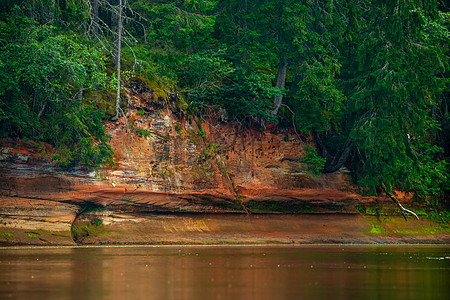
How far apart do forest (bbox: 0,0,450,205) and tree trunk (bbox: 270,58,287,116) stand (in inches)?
2.4

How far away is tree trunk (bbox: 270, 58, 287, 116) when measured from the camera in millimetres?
33531

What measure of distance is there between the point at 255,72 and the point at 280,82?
2.02 metres

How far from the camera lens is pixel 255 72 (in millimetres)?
32406

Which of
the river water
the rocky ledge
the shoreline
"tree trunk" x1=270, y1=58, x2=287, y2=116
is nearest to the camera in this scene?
the river water

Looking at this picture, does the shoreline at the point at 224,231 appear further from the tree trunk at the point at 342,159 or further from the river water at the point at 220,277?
the river water at the point at 220,277

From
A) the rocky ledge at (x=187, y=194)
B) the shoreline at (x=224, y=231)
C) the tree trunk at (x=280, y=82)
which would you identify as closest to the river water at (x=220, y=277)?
the shoreline at (x=224, y=231)

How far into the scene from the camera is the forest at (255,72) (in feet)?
87.0

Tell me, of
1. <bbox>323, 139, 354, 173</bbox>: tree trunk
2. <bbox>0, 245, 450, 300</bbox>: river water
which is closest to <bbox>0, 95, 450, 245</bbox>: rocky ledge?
<bbox>323, 139, 354, 173</bbox>: tree trunk

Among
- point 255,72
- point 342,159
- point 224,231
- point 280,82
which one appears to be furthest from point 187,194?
point 342,159

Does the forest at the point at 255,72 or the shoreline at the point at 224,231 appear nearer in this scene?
the shoreline at the point at 224,231

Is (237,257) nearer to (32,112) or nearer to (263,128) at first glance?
(32,112)

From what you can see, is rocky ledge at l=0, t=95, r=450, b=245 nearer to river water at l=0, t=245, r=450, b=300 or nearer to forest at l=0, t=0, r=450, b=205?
forest at l=0, t=0, r=450, b=205

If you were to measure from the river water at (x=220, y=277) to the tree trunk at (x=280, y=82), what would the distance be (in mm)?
15148

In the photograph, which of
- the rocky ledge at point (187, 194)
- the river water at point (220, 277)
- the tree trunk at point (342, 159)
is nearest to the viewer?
the river water at point (220, 277)
